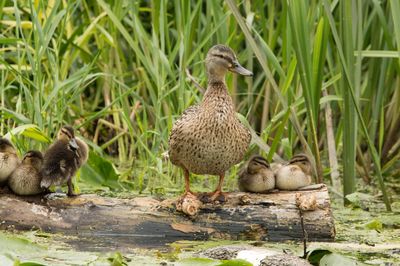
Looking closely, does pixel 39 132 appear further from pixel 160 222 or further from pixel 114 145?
pixel 114 145

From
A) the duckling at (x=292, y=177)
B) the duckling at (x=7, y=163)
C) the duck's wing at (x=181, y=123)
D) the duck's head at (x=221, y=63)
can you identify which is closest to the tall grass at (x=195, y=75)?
the duck's head at (x=221, y=63)

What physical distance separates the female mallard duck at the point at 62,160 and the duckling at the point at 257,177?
95 cm

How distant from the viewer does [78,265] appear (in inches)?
188

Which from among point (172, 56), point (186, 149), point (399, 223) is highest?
point (172, 56)

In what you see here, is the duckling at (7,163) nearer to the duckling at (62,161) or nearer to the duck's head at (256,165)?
the duckling at (62,161)

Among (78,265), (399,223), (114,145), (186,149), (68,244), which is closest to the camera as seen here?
(78,265)

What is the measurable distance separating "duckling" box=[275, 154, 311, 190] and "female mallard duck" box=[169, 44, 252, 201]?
261 millimetres

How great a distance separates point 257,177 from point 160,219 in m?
0.61

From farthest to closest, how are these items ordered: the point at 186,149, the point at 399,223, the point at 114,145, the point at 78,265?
the point at 114,145, the point at 399,223, the point at 186,149, the point at 78,265

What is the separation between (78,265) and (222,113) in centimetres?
156

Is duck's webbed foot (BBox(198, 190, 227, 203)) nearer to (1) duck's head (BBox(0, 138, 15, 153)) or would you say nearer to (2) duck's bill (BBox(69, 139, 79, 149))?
(2) duck's bill (BBox(69, 139, 79, 149))

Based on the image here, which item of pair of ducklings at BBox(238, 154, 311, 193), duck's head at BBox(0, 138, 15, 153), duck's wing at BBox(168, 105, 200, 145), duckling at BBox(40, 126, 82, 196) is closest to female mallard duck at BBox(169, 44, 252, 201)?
duck's wing at BBox(168, 105, 200, 145)

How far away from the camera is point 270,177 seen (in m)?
5.88

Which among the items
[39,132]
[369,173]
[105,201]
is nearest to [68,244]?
[105,201]
